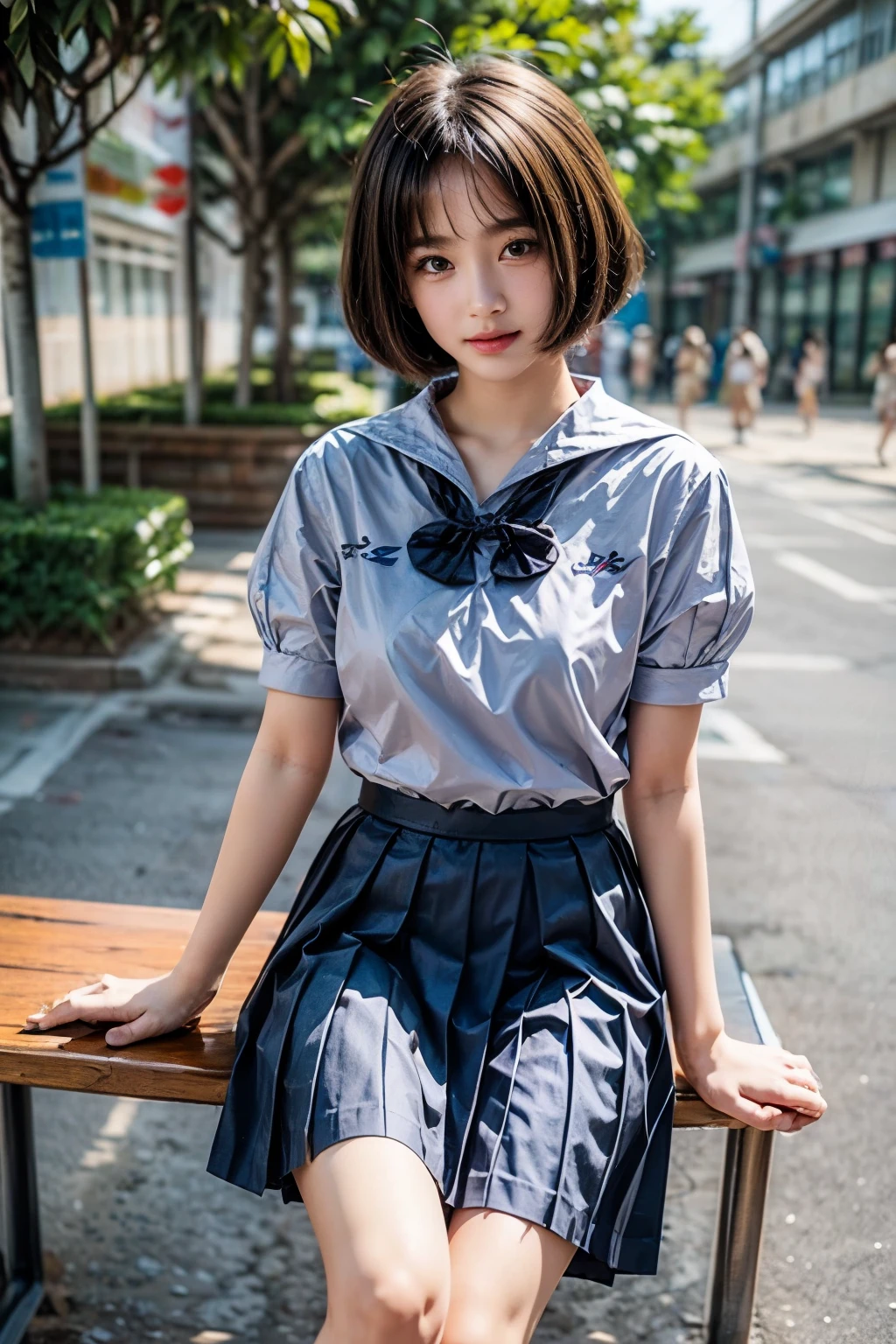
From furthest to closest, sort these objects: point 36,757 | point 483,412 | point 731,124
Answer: point 731,124 < point 36,757 < point 483,412

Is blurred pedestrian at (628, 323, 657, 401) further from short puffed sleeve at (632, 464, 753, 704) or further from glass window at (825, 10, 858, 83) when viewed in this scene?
short puffed sleeve at (632, 464, 753, 704)

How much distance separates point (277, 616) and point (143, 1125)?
63.4 inches

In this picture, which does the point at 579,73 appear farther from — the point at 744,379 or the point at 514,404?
the point at 744,379

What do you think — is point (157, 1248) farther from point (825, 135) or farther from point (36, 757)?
point (825, 135)

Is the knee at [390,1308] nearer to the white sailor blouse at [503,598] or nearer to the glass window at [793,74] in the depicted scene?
the white sailor blouse at [503,598]

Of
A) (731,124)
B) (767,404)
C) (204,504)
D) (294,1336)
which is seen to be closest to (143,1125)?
(294,1336)

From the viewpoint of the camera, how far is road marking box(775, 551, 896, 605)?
30.9 feet

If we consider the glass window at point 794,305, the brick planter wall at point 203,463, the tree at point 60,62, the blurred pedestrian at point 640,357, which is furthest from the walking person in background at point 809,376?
the tree at point 60,62

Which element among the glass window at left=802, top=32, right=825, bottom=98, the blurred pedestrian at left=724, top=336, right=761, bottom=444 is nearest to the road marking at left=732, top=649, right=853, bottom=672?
Result: the blurred pedestrian at left=724, top=336, right=761, bottom=444

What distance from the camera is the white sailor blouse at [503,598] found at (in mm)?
1743

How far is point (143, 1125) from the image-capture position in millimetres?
3023

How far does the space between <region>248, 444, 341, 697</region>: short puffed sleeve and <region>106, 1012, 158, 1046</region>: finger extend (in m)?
0.49

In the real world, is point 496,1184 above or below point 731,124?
below

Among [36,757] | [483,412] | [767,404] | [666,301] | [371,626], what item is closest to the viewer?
[371,626]
